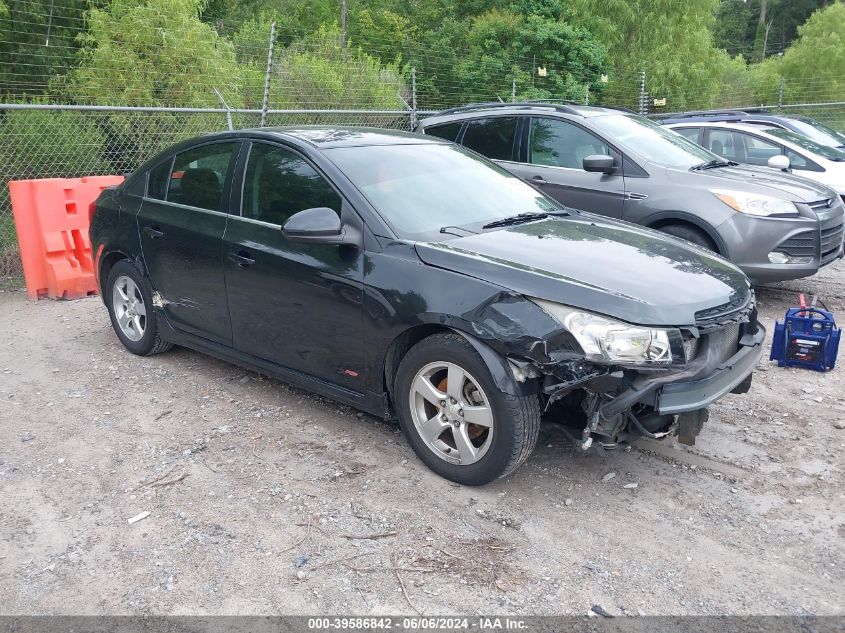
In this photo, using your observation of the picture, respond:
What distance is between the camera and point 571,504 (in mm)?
3785

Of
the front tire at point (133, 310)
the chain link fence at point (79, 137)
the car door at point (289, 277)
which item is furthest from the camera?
the chain link fence at point (79, 137)

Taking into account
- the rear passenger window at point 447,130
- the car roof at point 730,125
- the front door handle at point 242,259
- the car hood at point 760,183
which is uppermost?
the rear passenger window at point 447,130

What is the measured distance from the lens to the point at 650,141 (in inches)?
300

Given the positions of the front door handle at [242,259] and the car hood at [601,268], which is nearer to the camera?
the car hood at [601,268]

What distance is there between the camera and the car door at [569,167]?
7.29 m

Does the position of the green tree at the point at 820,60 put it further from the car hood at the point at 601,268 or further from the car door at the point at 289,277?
the car door at the point at 289,277

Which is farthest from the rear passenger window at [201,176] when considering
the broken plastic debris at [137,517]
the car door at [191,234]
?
the broken plastic debris at [137,517]

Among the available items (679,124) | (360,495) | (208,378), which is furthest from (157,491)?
(679,124)

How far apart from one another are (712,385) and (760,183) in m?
4.02

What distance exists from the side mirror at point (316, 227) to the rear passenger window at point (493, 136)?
432 centimetres

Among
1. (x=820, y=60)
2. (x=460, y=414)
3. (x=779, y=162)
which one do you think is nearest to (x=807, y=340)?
(x=460, y=414)

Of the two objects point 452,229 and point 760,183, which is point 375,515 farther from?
point 760,183

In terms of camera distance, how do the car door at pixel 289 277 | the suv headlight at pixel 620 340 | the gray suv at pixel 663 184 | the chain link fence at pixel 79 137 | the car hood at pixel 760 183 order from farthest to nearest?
the chain link fence at pixel 79 137
the car hood at pixel 760 183
the gray suv at pixel 663 184
the car door at pixel 289 277
the suv headlight at pixel 620 340

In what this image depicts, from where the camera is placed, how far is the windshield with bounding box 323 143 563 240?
4.26 meters
